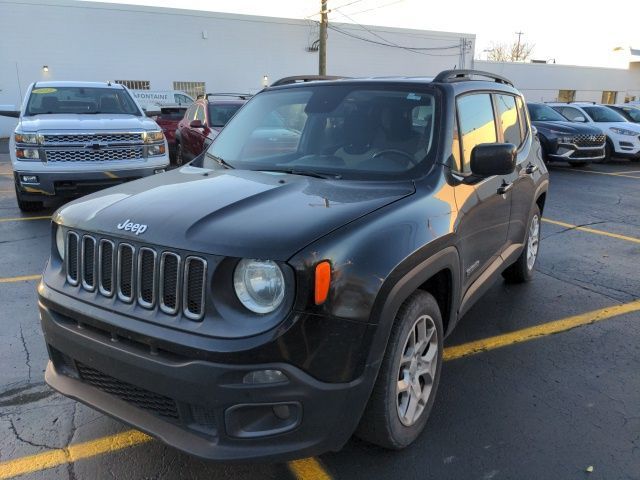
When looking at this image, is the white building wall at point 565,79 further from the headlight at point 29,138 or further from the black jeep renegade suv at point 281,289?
the black jeep renegade suv at point 281,289

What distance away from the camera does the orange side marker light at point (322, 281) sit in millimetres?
2062

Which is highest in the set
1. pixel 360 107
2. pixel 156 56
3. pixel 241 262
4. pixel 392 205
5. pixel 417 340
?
pixel 156 56

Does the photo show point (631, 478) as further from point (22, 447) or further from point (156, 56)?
point (156, 56)

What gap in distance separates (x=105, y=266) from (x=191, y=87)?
89.9 feet

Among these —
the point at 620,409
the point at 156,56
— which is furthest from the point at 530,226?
the point at 156,56

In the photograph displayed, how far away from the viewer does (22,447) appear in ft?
9.00

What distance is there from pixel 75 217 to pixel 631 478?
297cm

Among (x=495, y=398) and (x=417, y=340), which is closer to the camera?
(x=417, y=340)

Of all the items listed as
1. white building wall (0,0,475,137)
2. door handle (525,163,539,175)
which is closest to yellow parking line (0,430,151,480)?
door handle (525,163,539,175)

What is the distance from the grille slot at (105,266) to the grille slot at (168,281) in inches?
13.0

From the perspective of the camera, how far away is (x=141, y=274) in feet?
7.43

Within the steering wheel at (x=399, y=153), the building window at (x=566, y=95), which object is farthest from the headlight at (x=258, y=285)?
the building window at (x=566, y=95)

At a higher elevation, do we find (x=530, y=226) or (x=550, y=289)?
(x=530, y=226)

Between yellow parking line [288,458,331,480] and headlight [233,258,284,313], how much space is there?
0.98 m
